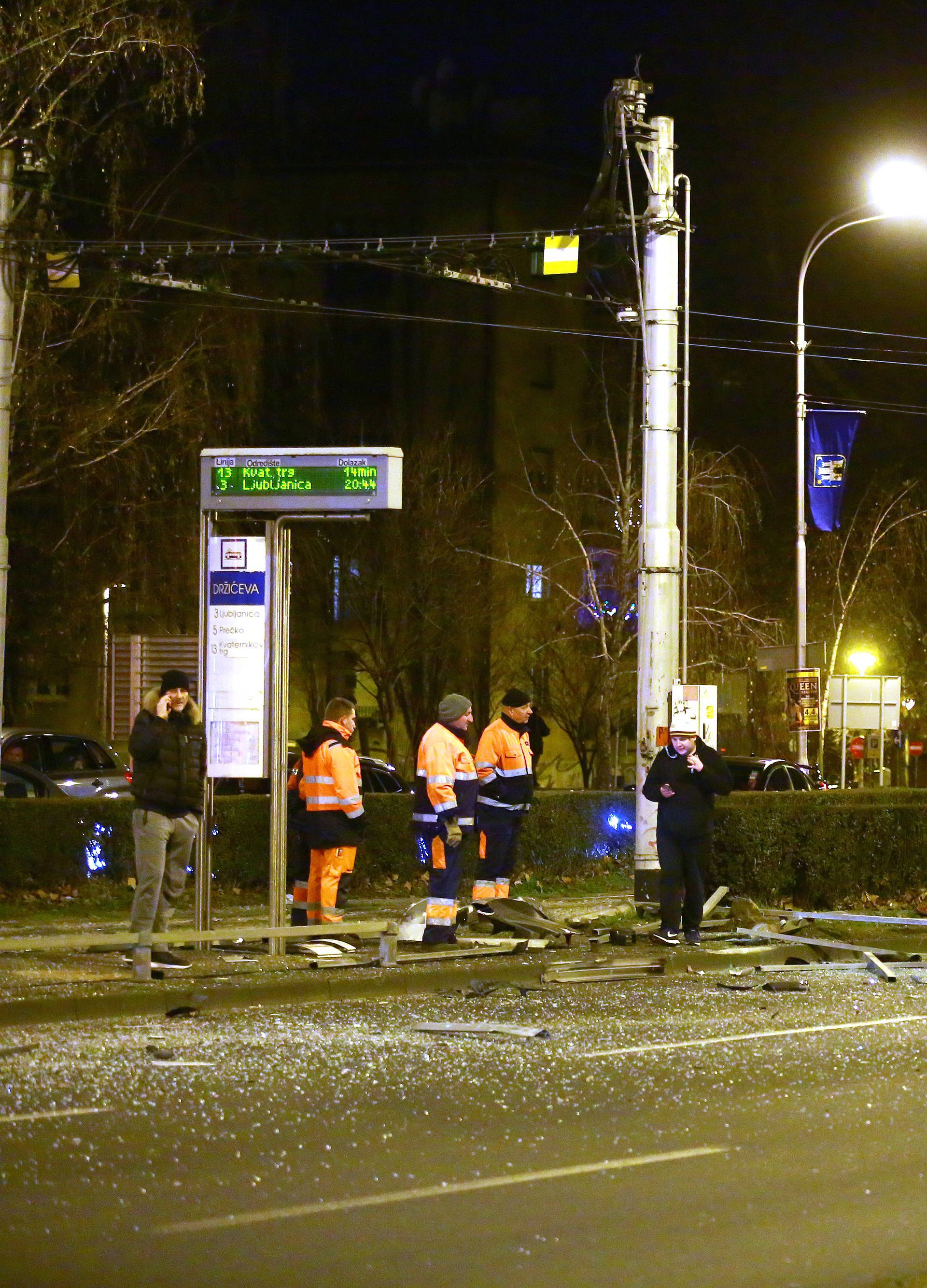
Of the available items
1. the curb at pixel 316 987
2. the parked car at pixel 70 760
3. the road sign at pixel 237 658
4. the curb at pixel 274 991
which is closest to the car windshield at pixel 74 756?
the parked car at pixel 70 760

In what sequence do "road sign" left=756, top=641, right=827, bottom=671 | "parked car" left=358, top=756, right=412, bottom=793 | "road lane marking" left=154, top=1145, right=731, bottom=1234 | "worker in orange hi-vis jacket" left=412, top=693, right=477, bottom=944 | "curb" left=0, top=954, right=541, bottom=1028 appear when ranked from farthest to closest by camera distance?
"parked car" left=358, top=756, right=412, bottom=793, "road sign" left=756, top=641, right=827, bottom=671, "worker in orange hi-vis jacket" left=412, top=693, right=477, bottom=944, "curb" left=0, top=954, right=541, bottom=1028, "road lane marking" left=154, top=1145, right=731, bottom=1234

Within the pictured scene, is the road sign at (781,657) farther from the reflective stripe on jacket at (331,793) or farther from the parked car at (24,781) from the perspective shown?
the reflective stripe on jacket at (331,793)

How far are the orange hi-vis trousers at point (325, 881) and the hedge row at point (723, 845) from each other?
4701 millimetres

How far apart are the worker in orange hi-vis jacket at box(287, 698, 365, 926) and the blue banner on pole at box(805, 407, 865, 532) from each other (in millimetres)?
13104

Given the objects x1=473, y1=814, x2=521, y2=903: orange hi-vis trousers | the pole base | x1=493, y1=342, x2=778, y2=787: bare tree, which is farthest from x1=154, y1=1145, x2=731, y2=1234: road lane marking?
x1=493, y1=342, x2=778, y2=787: bare tree

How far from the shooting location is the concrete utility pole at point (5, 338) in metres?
17.5

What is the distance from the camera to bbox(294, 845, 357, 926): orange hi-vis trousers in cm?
1425

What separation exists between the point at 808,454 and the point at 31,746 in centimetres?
1172

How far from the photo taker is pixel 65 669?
34875mm

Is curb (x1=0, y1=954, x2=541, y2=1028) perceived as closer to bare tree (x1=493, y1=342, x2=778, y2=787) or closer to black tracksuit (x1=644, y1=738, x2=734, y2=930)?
black tracksuit (x1=644, y1=738, x2=734, y2=930)

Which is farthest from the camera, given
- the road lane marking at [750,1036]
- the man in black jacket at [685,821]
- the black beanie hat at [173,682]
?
the man in black jacket at [685,821]

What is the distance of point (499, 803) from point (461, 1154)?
9.01m

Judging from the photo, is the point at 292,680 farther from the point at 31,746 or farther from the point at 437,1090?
the point at 437,1090

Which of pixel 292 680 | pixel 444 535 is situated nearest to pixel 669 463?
pixel 444 535
